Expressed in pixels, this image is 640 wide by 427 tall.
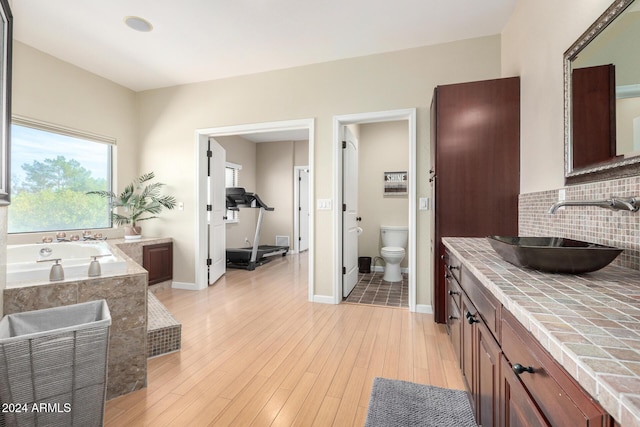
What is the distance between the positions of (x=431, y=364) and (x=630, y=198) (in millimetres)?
1543

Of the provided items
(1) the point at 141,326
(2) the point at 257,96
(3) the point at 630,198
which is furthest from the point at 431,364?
(2) the point at 257,96

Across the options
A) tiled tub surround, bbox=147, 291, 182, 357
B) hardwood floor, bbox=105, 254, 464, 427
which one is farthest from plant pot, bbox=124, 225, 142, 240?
tiled tub surround, bbox=147, 291, 182, 357

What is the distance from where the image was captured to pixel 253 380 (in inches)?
72.9

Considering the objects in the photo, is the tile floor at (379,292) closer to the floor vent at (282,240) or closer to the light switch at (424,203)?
the light switch at (424,203)

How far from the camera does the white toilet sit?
4.23 metres

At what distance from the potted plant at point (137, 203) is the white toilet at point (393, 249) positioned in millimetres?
3157

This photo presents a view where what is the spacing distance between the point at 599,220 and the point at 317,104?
279 cm

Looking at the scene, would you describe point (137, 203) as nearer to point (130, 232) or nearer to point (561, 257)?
point (130, 232)

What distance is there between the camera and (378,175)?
16.6ft

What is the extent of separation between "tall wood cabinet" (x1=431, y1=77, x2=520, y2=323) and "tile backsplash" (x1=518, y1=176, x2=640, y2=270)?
17.2 inches

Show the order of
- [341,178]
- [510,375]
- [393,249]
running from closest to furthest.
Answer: [510,375] → [341,178] → [393,249]

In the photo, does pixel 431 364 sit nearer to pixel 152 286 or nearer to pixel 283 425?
pixel 283 425

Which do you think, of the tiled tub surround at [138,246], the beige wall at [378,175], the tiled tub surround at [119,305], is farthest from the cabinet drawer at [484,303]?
the tiled tub surround at [138,246]

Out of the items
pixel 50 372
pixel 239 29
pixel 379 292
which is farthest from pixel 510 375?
pixel 239 29
